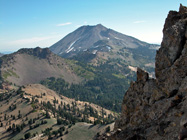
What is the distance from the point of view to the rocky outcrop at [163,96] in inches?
1058

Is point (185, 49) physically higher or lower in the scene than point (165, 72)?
higher

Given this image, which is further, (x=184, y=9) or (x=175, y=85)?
(x=184, y=9)

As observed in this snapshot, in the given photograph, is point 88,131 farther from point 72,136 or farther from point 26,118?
point 26,118

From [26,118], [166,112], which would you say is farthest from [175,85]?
[26,118]

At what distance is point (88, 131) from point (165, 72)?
120 metres

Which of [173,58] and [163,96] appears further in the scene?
[173,58]

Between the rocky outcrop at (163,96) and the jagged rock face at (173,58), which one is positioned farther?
the jagged rock face at (173,58)

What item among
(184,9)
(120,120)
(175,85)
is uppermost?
(184,9)

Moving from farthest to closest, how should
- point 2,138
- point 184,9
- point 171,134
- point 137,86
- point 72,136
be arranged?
point 2,138, point 72,136, point 137,86, point 184,9, point 171,134

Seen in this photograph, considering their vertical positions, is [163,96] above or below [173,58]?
below

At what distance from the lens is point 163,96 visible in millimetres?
35250

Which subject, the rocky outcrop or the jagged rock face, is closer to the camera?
the rocky outcrop

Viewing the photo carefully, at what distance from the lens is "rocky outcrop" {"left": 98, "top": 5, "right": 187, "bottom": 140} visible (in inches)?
1058

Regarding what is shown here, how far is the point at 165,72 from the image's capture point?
3631 centimetres
